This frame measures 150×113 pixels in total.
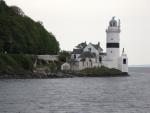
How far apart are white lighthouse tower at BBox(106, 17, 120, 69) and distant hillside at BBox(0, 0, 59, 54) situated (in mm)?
11849

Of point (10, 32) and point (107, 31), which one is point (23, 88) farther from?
point (107, 31)

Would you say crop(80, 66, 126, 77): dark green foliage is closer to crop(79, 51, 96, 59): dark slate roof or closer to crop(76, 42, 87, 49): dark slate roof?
crop(79, 51, 96, 59): dark slate roof

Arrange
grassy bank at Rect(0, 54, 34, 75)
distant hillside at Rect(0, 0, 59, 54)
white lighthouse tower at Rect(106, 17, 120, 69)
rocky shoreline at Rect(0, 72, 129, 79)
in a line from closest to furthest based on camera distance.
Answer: rocky shoreline at Rect(0, 72, 129, 79), grassy bank at Rect(0, 54, 34, 75), distant hillside at Rect(0, 0, 59, 54), white lighthouse tower at Rect(106, 17, 120, 69)

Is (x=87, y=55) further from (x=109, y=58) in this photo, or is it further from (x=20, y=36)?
(x=20, y=36)

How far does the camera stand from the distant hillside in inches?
4075

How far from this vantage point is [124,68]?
367 ft

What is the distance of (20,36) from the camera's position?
10500cm

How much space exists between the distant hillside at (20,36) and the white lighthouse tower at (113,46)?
11.8 meters

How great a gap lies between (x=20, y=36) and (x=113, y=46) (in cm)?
1631

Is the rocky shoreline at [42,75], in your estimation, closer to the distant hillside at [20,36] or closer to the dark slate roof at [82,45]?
the distant hillside at [20,36]

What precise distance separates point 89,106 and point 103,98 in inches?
336

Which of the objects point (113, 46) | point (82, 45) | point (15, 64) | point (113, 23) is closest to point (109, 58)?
point (113, 46)

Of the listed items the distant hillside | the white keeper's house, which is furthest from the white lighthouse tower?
the distant hillside

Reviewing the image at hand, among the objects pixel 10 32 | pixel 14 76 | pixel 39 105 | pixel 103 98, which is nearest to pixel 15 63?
pixel 14 76
